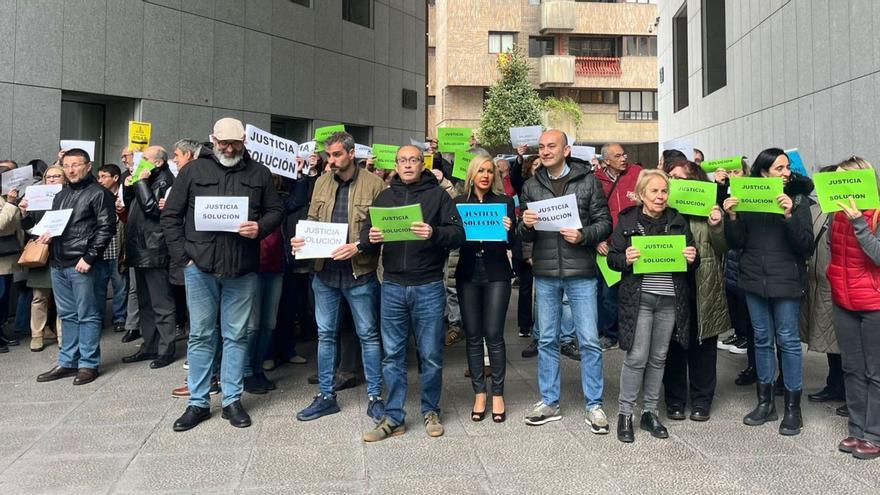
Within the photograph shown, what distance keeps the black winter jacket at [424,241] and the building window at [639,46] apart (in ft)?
129

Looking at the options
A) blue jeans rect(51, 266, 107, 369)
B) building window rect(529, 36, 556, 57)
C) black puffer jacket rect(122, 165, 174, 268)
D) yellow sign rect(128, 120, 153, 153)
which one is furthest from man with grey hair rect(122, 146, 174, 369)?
building window rect(529, 36, 556, 57)

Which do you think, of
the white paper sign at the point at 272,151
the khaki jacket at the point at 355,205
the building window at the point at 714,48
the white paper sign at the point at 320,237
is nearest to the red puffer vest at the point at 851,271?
the khaki jacket at the point at 355,205

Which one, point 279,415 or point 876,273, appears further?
point 279,415

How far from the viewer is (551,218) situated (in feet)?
15.7

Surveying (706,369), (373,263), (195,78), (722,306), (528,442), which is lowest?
(528,442)

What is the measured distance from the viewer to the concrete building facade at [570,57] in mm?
38438

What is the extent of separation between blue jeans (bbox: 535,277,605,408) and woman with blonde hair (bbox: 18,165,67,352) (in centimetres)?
605

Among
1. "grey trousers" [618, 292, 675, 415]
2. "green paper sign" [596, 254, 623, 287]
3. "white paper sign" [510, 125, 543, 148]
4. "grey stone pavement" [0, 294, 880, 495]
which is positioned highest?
"white paper sign" [510, 125, 543, 148]

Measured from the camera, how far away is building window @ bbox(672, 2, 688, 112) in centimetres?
2028

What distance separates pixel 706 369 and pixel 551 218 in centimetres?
193

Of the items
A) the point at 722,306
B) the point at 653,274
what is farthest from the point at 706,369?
the point at 653,274

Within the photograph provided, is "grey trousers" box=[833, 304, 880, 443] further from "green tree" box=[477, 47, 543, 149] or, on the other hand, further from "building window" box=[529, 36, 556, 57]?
"building window" box=[529, 36, 556, 57]

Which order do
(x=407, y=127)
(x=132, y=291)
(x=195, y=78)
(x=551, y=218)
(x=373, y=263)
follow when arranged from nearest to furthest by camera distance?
1. (x=551, y=218)
2. (x=373, y=263)
3. (x=132, y=291)
4. (x=195, y=78)
5. (x=407, y=127)

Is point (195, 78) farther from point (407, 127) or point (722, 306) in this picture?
point (722, 306)
